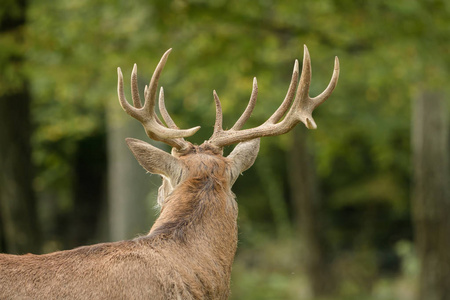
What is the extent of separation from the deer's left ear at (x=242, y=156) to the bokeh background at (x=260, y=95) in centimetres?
214

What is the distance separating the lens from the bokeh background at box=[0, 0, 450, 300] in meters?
10.6

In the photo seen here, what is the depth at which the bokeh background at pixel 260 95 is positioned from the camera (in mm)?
10617

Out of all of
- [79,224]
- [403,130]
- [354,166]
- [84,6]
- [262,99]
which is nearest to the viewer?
[84,6]

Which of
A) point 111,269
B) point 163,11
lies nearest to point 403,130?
point 163,11

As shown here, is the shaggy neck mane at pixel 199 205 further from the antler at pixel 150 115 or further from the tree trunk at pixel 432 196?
the tree trunk at pixel 432 196

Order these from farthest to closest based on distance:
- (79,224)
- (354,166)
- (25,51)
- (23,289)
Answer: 1. (79,224)
2. (354,166)
3. (25,51)
4. (23,289)

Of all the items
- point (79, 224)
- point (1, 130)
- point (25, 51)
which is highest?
point (25, 51)

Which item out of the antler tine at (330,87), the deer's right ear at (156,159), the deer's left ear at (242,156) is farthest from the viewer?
the deer's left ear at (242,156)

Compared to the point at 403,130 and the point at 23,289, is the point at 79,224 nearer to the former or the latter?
the point at 403,130

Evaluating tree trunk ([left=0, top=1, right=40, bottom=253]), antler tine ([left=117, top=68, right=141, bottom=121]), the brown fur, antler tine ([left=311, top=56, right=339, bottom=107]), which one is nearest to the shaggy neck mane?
the brown fur

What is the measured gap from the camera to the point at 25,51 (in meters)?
10.3

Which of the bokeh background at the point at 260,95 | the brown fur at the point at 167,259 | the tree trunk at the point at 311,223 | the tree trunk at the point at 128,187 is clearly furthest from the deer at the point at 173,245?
the tree trunk at the point at 311,223

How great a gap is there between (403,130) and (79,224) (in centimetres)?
993

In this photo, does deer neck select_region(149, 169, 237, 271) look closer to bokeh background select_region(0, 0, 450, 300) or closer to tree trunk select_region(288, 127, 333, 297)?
bokeh background select_region(0, 0, 450, 300)
